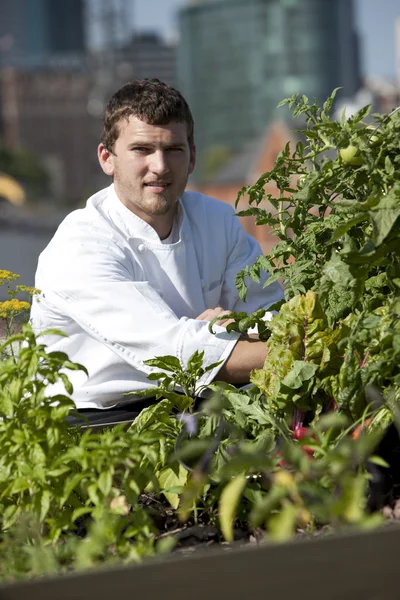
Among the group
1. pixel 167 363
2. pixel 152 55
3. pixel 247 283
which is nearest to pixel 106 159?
pixel 247 283

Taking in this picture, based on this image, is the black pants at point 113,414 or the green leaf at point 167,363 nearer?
the green leaf at point 167,363

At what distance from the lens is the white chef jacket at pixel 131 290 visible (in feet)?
8.24

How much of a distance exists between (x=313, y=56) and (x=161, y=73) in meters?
23.4

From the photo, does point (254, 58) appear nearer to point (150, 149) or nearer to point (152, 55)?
point (152, 55)

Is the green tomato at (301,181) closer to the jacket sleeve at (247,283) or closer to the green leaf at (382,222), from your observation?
the green leaf at (382,222)

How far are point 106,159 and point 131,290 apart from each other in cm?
84

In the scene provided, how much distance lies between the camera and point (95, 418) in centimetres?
263

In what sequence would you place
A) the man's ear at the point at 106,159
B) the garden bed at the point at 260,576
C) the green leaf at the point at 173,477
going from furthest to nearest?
the man's ear at the point at 106,159 → the green leaf at the point at 173,477 → the garden bed at the point at 260,576

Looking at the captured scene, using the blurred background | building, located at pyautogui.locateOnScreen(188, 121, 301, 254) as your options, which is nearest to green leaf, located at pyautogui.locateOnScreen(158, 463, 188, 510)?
building, located at pyautogui.locateOnScreen(188, 121, 301, 254)

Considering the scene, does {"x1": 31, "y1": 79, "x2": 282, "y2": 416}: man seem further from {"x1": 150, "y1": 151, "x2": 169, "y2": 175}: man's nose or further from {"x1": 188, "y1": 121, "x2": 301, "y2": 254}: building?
{"x1": 188, "y1": 121, "x2": 301, "y2": 254}: building

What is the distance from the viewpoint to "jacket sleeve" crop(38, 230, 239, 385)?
2.45 m

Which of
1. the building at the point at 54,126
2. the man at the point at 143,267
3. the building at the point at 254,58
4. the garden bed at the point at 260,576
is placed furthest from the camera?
the building at the point at 254,58

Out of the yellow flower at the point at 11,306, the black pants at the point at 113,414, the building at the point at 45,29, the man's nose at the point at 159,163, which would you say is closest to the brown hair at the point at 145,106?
the man's nose at the point at 159,163

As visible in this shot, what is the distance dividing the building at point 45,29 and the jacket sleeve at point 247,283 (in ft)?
606
